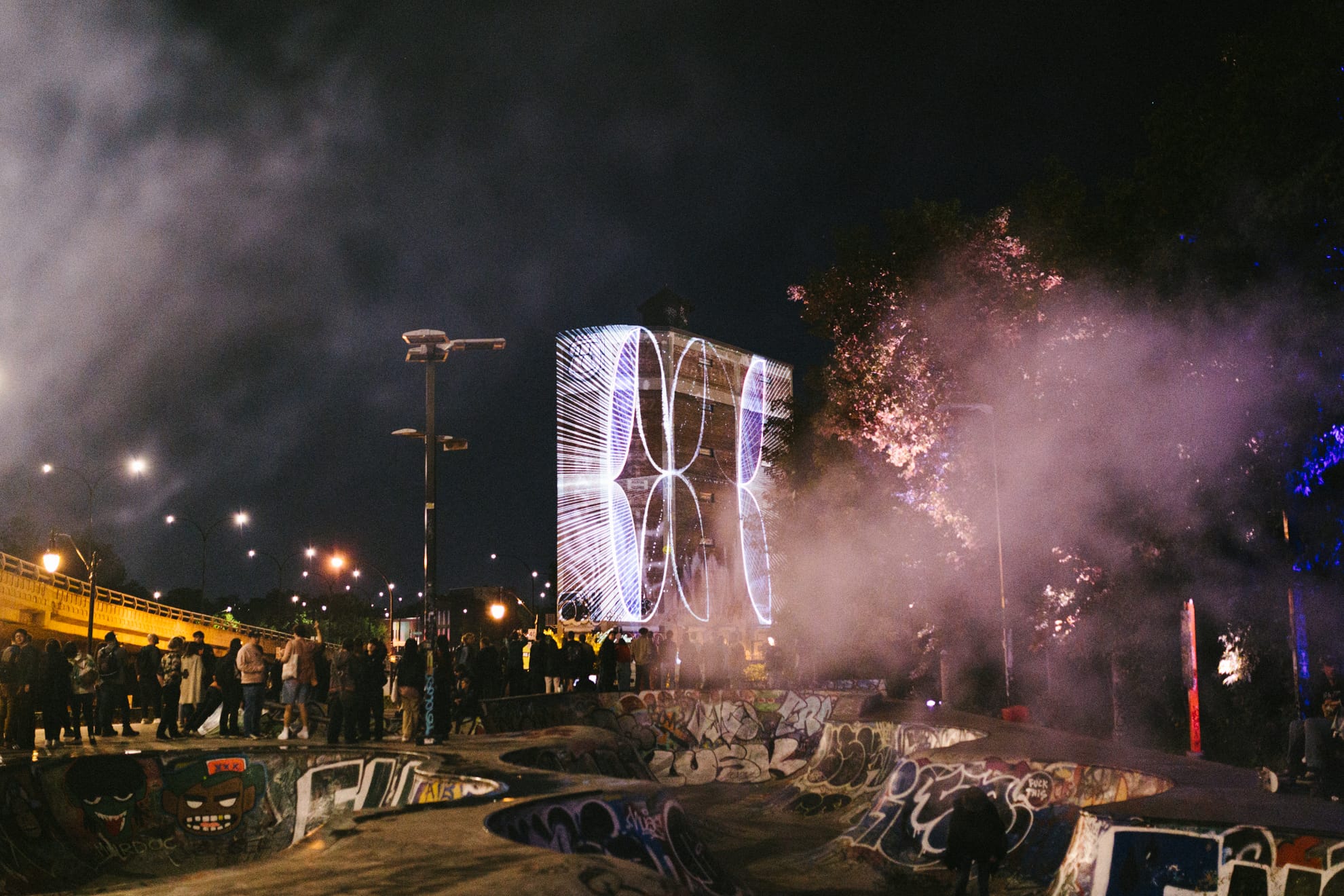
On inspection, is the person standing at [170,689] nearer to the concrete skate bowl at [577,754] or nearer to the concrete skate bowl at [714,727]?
the concrete skate bowl at [577,754]

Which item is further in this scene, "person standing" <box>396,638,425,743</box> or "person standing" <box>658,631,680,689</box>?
"person standing" <box>658,631,680,689</box>

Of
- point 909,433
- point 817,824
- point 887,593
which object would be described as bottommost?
point 817,824

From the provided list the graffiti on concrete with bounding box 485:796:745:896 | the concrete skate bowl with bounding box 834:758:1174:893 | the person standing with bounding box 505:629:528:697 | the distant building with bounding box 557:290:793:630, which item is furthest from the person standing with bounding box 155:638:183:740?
the distant building with bounding box 557:290:793:630

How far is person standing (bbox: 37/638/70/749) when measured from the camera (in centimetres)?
1544

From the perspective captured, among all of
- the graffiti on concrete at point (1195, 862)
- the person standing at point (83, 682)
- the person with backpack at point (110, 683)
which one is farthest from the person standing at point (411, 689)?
the graffiti on concrete at point (1195, 862)

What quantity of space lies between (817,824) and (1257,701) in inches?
319

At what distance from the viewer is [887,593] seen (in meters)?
29.1

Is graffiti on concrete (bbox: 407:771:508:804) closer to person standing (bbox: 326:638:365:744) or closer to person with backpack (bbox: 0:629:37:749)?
person standing (bbox: 326:638:365:744)

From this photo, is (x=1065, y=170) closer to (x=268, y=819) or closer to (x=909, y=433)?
(x=909, y=433)

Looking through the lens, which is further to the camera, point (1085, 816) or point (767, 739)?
point (767, 739)

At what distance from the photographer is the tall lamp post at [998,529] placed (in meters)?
22.8

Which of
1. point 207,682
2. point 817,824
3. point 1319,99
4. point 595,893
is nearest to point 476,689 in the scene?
point 207,682

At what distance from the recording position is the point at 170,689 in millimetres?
16984

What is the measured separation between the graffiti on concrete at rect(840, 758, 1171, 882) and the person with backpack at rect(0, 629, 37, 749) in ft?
37.2
